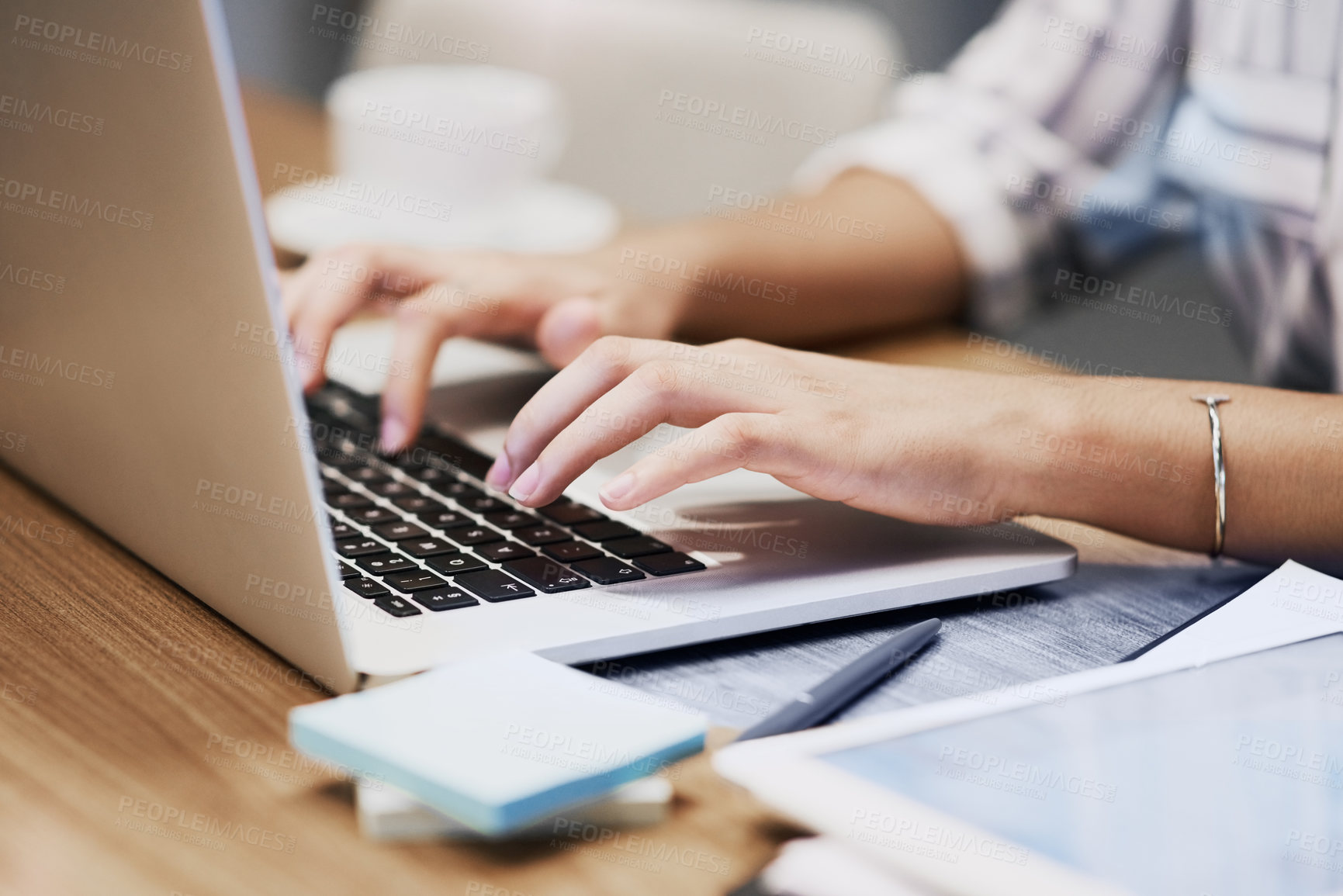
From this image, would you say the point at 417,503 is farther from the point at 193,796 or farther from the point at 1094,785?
the point at 1094,785

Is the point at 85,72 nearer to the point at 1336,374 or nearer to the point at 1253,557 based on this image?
the point at 1253,557

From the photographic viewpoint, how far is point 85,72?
394 mm

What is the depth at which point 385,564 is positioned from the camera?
48 centimetres

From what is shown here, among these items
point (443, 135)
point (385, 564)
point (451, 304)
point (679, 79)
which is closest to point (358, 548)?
point (385, 564)

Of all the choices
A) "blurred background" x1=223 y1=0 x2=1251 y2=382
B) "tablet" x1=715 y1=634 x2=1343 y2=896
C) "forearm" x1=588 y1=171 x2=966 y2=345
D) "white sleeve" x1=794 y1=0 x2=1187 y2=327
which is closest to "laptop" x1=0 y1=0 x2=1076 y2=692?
"tablet" x1=715 y1=634 x2=1343 y2=896

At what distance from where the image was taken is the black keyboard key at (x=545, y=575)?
469mm

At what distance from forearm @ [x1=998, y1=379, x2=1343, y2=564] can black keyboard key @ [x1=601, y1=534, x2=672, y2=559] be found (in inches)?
7.4

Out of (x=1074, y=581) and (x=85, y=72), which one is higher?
(x=85, y=72)

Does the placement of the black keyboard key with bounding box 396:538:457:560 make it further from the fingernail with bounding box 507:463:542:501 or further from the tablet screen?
the tablet screen

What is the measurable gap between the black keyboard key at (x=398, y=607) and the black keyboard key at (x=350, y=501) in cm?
11

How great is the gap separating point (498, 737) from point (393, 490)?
25 cm

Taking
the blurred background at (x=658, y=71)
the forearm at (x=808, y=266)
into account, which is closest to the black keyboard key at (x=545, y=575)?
the forearm at (x=808, y=266)

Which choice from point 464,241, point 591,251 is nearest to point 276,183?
point 464,241

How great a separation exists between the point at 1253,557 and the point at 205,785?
1.60ft
